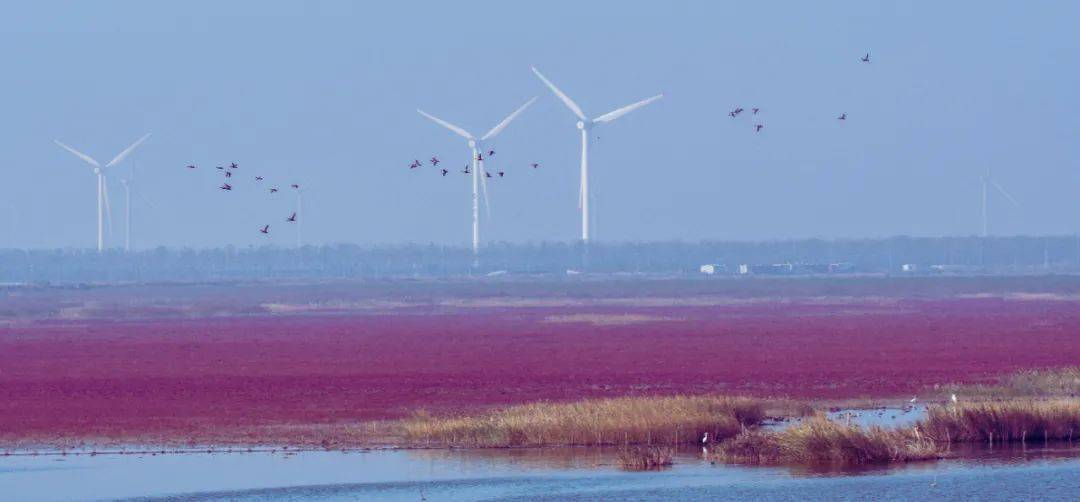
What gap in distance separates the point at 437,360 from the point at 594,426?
29.9m

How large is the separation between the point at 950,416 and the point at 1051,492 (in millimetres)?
6976

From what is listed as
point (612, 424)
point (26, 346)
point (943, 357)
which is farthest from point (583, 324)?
point (612, 424)

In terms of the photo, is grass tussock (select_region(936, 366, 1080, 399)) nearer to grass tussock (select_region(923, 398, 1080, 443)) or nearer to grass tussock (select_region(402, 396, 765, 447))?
grass tussock (select_region(923, 398, 1080, 443))

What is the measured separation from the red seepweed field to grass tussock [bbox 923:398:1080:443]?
415 inches

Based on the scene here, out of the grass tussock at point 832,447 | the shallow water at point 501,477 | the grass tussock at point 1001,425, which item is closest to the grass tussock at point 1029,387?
the grass tussock at point 1001,425

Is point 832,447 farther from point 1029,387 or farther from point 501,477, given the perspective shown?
point 1029,387

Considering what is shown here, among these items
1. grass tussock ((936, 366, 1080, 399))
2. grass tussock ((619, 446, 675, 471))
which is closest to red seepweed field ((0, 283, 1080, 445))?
grass tussock ((936, 366, 1080, 399))

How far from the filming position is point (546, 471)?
3581cm

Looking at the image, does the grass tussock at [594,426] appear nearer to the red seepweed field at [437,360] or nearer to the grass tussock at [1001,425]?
the red seepweed field at [437,360]

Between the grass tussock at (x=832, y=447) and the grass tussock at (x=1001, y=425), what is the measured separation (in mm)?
1808

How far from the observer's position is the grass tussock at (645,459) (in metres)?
35.8

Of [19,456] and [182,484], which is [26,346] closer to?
[19,456]

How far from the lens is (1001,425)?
38.9 m

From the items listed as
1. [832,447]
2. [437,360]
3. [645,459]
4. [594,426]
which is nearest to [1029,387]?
[832,447]
